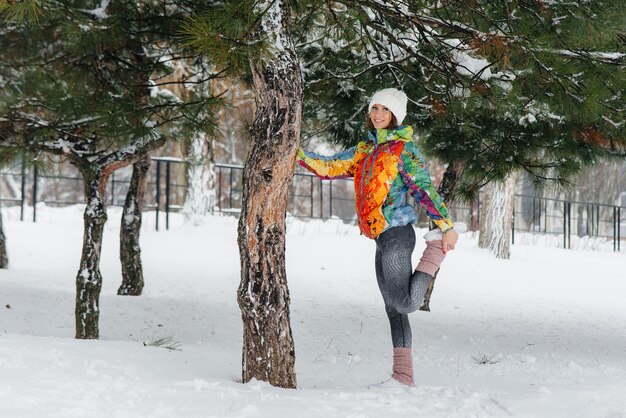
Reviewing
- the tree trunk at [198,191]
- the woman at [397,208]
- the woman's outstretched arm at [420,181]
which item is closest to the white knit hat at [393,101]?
the woman at [397,208]

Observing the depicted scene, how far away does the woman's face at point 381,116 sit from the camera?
3938 millimetres

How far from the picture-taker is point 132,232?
728cm

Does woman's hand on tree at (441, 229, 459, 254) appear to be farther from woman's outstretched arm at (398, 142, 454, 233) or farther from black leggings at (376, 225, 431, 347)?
A: black leggings at (376, 225, 431, 347)

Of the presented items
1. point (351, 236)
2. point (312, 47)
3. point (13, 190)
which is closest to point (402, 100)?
point (312, 47)

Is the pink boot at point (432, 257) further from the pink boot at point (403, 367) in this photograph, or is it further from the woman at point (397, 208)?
the pink boot at point (403, 367)

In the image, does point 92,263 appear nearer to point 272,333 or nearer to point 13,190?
point 272,333

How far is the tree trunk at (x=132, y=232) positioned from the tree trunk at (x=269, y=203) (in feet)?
12.3

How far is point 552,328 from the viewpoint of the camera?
729cm

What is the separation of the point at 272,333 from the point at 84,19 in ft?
9.07

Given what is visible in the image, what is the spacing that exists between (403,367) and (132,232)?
4020 millimetres

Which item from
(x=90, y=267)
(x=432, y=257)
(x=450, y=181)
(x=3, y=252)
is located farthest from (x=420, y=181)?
(x=3, y=252)

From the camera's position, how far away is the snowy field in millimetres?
3223

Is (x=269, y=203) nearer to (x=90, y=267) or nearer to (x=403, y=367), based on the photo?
(x=403, y=367)

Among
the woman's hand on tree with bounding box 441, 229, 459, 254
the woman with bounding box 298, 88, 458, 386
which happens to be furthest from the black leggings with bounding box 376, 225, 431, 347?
the woman's hand on tree with bounding box 441, 229, 459, 254
